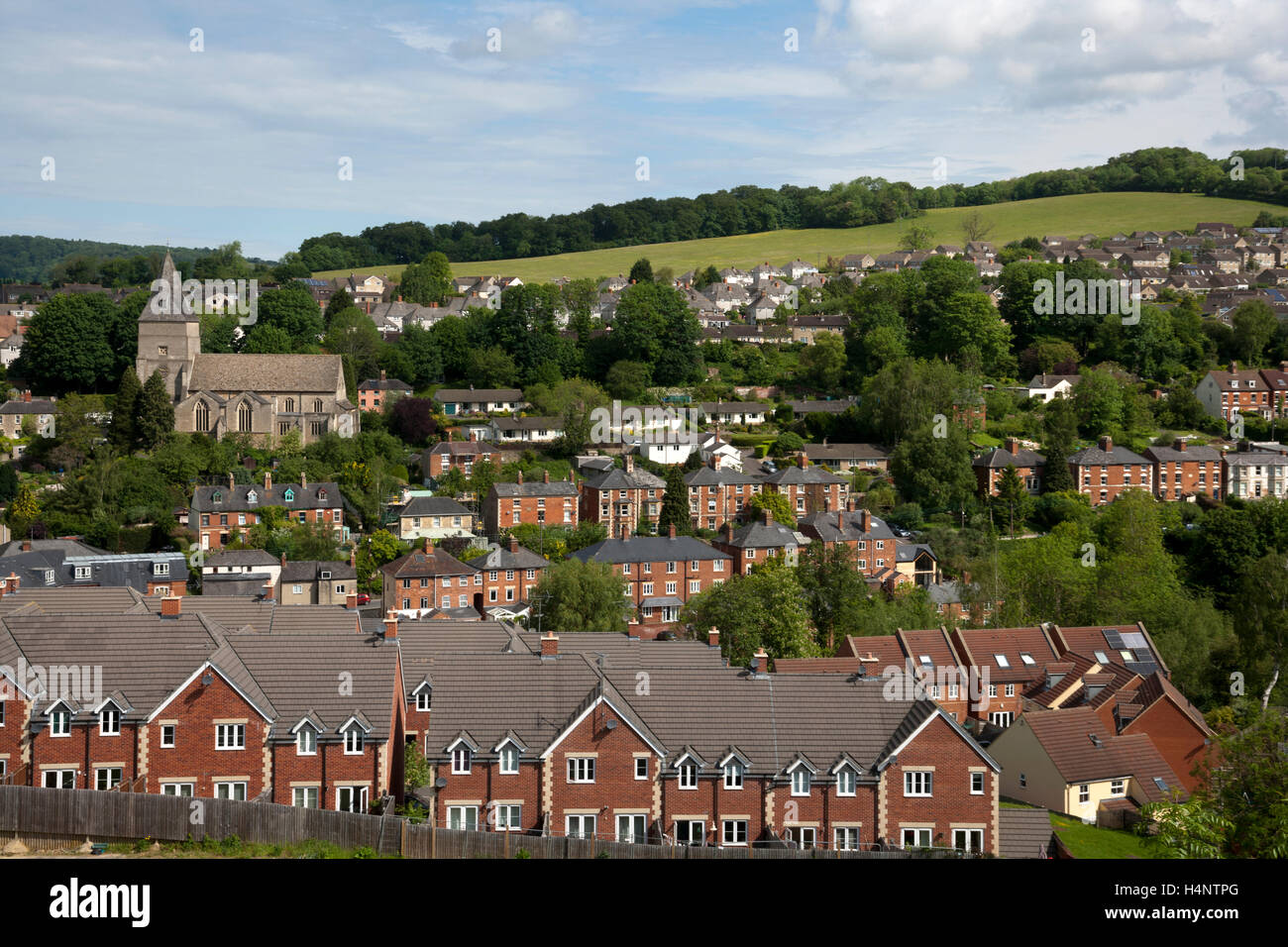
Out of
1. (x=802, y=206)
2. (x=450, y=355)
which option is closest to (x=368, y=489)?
(x=450, y=355)

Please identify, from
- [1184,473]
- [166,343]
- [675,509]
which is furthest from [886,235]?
[166,343]

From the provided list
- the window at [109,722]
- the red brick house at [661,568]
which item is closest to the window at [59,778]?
the window at [109,722]

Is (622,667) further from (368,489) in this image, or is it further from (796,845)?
(368,489)

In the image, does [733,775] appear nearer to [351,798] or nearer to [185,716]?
[351,798]

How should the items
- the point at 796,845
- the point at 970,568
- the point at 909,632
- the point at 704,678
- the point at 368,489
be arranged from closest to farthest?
the point at 796,845, the point at 704,678, the point at 909,632, the point at 970,568, the point at 368,489

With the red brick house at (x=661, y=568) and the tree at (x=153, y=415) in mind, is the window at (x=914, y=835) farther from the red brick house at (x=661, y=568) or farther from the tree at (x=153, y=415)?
the tree at (x=153, y=415)
